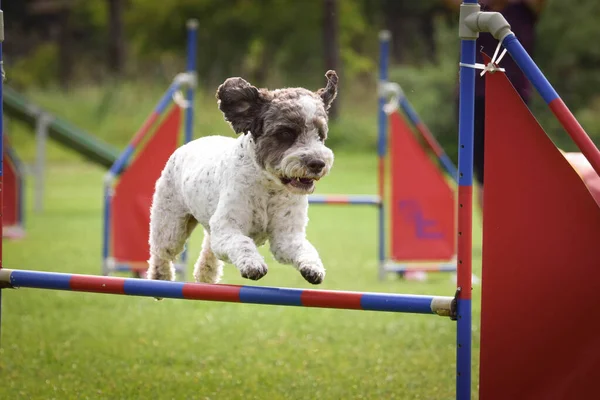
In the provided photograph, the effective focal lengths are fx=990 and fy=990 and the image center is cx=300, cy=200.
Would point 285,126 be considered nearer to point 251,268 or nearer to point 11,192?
point 251,268

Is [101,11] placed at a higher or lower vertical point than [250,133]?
higher

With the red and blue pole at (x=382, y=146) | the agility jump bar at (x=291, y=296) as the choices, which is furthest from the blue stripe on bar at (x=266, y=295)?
the red and blue pole at (x=382, y=146)

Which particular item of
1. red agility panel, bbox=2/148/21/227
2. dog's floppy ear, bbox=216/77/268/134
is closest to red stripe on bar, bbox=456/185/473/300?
dog's floppy ear, bbox=216/77/268/134

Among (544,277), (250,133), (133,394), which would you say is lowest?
(133,394)

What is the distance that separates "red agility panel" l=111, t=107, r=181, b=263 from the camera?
788 cm

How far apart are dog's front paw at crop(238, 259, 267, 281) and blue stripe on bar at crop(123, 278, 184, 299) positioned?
0.33 meters

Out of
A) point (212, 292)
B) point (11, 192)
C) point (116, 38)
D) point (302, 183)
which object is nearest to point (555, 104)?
point (302, 183)

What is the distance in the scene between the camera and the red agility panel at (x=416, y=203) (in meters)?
8.74

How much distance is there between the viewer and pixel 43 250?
10.1 m

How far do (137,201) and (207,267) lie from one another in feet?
13.5

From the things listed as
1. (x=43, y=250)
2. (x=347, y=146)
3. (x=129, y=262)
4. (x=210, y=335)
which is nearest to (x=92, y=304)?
(x=129, y=262)

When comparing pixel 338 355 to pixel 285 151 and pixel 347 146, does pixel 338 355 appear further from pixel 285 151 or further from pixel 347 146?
pixel 347 146

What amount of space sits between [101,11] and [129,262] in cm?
2800

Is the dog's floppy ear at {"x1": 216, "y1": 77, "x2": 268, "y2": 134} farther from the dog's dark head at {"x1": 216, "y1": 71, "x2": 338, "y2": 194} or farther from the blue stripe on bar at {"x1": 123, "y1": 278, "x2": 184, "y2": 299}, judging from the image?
the blue stripe on bar at {"x1": 123, "y1": 278, "x2": 184, "y2": 299}
